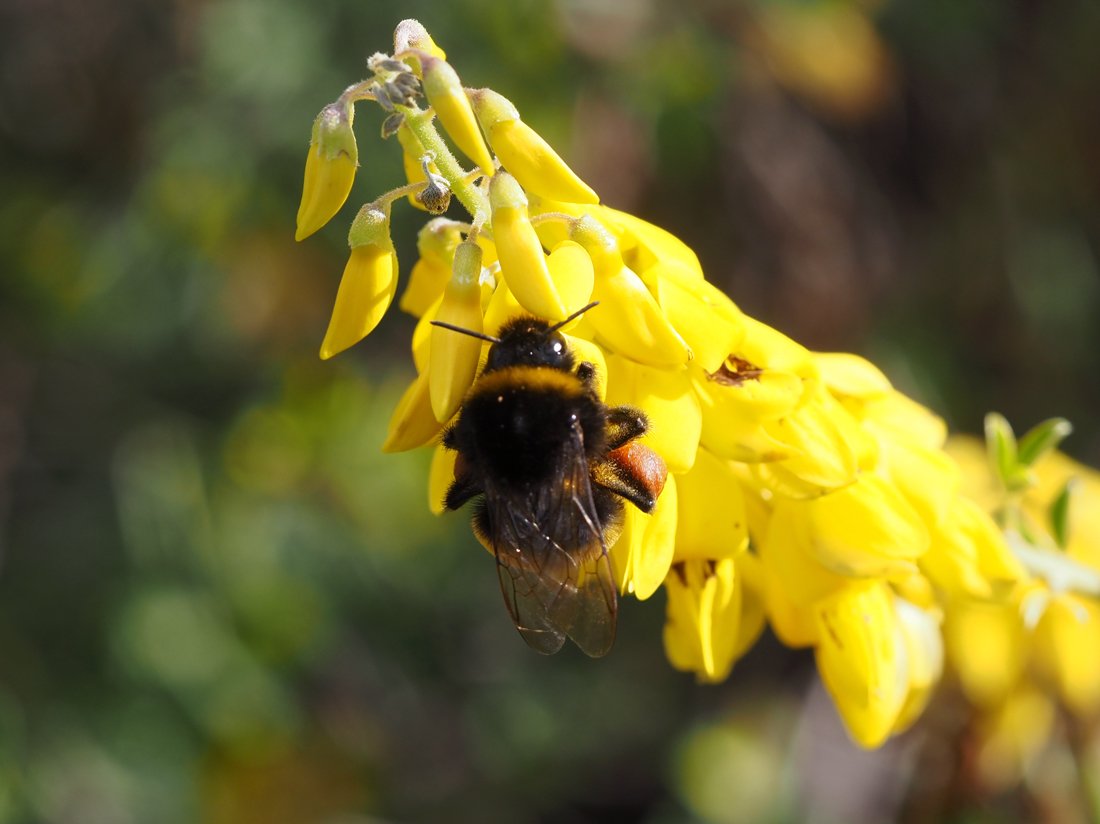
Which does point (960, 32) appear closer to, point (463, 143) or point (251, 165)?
point (251, 165)

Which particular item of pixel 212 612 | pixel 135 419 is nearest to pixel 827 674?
pixel 212 612

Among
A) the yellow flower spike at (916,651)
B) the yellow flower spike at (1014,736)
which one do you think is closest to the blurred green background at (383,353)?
the yellow flower spike at (1014,736)

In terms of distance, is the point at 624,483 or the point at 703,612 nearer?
the point at 624,483

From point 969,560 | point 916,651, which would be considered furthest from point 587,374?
point 916,651

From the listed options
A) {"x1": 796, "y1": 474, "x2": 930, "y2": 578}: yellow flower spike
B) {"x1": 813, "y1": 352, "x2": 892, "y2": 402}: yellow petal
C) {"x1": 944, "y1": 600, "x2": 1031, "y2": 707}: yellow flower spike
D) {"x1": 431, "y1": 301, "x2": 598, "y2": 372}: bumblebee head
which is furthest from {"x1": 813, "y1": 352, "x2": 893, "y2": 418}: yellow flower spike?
{"x1": 944, "y1": 600, "x2": 1031, "y2": 707}: yellow flower spike

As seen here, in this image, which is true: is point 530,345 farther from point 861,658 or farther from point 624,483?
point 861,658

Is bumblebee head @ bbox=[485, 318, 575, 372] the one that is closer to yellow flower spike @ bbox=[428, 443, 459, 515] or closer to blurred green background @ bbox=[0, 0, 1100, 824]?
yellow flower spike @ bbox=[428, 443, 459, 515]
